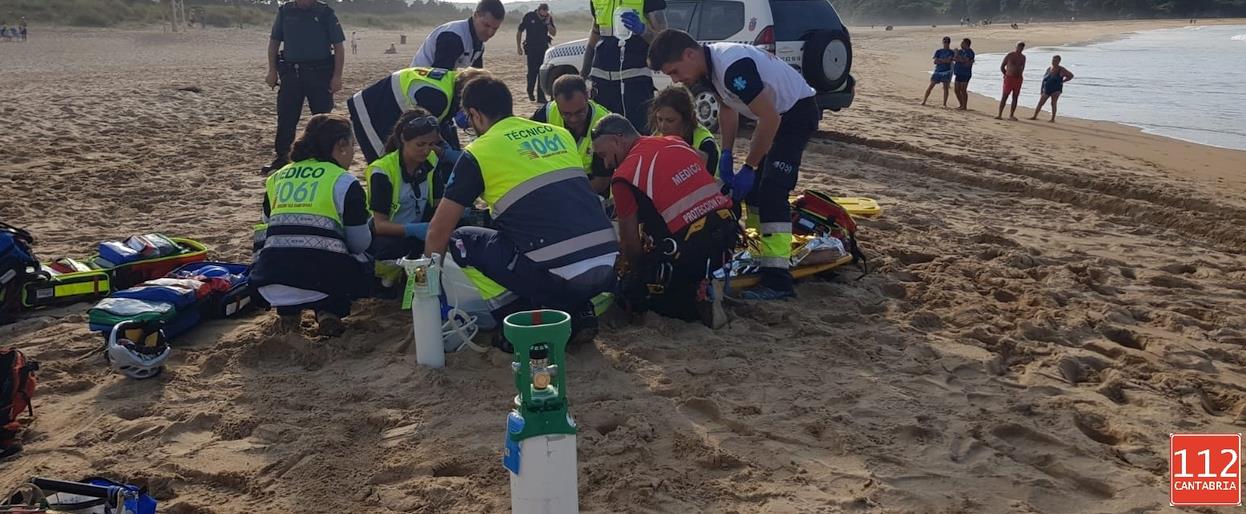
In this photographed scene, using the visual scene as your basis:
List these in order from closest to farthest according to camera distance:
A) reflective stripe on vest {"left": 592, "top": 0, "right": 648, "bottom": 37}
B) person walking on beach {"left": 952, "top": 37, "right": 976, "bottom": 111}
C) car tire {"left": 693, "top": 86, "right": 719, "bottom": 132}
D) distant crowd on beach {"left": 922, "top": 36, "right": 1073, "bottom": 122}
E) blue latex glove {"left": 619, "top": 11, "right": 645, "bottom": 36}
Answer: blue latex glove {"left": 619, "top": 11, "right": 645, "bottom": 36} < reflective stripe on vest {"left": 592, "top": 0, "right": 648, "bottom": 37} < car tire {"left": 693, "top": 86, "right": 719, "bottom": 132} < distant crowd on beach {"left": 922, "top": 36, "right": 1073, "bottom": 122} < person walking on beach {"left": 952, "top": 37, "right": 976, "bottom": 111}

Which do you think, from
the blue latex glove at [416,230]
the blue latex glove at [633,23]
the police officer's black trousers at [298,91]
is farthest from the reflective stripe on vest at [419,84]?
the police officer's black trousers at [298,91]

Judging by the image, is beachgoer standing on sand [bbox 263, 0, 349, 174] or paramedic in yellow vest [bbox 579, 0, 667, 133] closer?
paramedic in yellow vest [bbox 579, 0, 667, 133]

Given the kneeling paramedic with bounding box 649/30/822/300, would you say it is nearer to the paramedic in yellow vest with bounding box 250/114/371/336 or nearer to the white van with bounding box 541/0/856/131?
the paramedic in yellow vest with bounding box 250/114/371/336

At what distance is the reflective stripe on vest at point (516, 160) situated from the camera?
141 inches

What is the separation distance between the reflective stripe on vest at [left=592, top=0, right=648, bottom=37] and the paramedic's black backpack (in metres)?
4.11

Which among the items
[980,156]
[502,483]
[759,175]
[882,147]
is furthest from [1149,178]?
[502,483]

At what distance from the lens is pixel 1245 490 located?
2.85 m

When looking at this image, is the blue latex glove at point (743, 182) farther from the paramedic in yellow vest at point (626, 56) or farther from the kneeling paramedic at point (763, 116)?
the paramedic in yellow vest at point (626, 56)

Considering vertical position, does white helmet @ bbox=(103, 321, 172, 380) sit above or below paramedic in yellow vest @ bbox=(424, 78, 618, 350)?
below

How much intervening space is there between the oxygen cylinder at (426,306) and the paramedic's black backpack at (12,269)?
2.05 m

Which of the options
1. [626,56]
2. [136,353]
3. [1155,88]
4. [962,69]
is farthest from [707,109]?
[1155,88]

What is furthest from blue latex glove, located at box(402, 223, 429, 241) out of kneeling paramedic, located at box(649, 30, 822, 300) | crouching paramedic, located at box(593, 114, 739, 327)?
kneeling paramedic, located at box(649, 30, 822, 300)

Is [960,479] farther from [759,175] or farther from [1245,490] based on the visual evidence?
[759,175]

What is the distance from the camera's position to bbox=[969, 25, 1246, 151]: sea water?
13.2 metres
